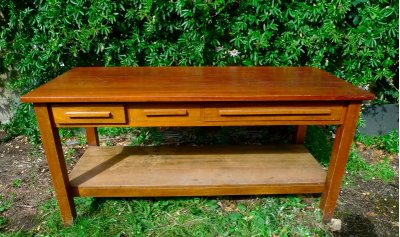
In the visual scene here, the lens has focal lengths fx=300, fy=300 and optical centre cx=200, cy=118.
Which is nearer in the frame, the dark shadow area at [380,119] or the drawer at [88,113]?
the drawer at [88,113]

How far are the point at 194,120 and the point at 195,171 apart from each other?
576 millimetres

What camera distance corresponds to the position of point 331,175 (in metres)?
→ 1.90

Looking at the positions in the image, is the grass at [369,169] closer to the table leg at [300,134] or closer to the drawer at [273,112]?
the table leg at [300,134]

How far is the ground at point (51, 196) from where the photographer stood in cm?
207

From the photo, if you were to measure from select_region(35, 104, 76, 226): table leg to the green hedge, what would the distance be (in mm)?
1034

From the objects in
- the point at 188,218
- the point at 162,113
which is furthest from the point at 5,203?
the point at 162,113

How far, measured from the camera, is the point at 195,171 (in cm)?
211

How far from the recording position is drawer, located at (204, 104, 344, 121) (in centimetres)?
163

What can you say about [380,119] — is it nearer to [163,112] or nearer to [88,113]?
[163,112]

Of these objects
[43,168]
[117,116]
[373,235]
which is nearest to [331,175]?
[373,235]

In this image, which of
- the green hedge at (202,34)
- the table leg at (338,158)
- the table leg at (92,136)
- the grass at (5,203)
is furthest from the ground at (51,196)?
the green hedge at (202,34)

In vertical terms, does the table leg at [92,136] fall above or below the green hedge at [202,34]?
below

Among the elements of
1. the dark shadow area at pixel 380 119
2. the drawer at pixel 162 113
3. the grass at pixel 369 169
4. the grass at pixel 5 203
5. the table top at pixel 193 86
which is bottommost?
the grass at pixel 5 203

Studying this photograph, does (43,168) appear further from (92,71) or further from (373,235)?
(373,235)
